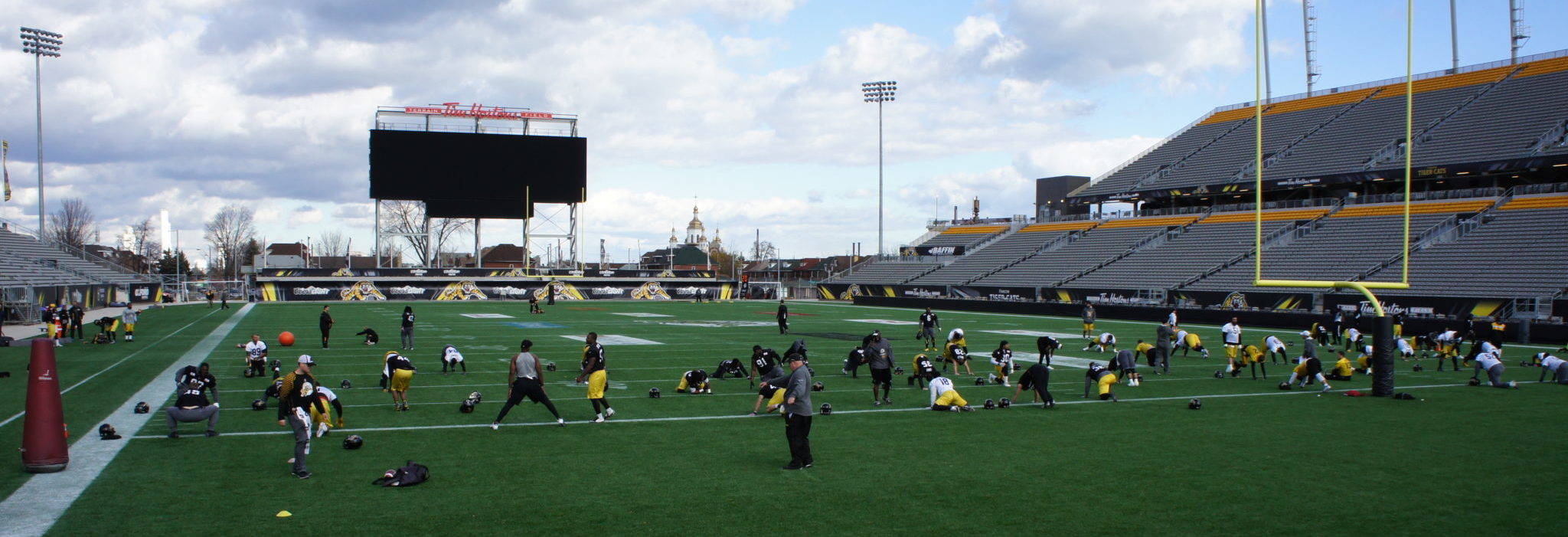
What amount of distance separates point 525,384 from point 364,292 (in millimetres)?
58774

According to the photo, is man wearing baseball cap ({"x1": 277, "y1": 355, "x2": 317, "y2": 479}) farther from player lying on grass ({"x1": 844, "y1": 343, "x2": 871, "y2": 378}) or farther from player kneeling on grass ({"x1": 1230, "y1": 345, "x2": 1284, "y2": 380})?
player kneeling on grass ({"x1": 1230, "y1": 345, "x2": 1284, "y2": 380})

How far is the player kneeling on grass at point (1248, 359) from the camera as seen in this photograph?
19.3m

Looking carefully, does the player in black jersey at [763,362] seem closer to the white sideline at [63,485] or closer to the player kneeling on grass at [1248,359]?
the white sideline at [63,485]

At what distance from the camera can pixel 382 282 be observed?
218 feet

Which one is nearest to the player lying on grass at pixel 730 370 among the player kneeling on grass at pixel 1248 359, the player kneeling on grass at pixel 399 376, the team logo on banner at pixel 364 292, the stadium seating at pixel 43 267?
the player kneeling on grass at pixel 399 376

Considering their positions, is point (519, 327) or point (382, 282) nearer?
point (519, 327)

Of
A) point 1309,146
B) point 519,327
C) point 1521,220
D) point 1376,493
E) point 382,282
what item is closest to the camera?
point 1376,493

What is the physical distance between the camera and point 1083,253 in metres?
56.5

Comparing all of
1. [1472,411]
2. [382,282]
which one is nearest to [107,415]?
[1472,411]

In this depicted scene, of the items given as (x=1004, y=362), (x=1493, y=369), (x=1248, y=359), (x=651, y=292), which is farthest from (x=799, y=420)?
(x=651, y=292)

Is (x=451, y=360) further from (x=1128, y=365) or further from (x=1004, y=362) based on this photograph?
(x=1128, y=365)

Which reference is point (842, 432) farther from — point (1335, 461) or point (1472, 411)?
point (1472, 411)

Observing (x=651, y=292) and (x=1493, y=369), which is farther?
(x=651, y=292)

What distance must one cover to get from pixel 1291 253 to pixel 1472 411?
33434 millimetres
